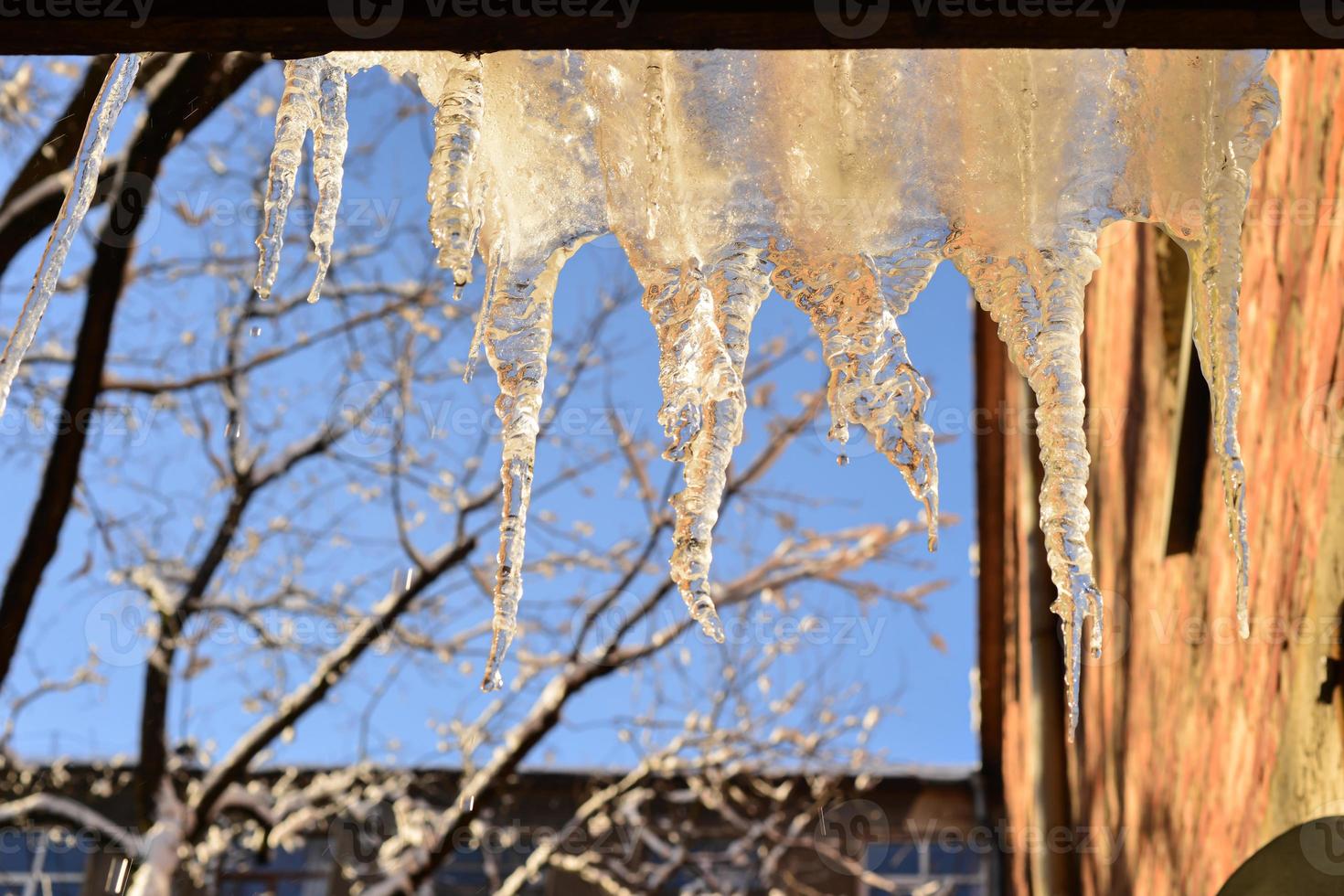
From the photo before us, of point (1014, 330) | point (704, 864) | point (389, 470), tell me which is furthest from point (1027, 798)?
point (1014, 330)

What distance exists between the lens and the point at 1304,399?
9.45 feet

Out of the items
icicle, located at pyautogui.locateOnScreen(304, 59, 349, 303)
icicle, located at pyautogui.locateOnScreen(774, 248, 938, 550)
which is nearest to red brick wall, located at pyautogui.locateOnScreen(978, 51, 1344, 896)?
icicle, located at pyautogui.locateOnScreen(774, 248, 938, 550)

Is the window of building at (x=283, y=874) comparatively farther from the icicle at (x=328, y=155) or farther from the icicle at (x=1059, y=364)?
the icicle at (x=1059, y=364)

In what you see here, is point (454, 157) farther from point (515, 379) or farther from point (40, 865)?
point (40, 865)

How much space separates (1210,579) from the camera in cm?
378

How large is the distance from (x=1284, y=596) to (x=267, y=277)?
2.41 meters

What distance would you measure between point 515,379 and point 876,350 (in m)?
0.56

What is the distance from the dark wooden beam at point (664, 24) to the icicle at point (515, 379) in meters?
0.58

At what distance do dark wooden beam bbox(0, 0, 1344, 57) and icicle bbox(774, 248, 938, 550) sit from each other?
1.96 feet

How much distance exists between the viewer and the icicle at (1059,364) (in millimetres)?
1829

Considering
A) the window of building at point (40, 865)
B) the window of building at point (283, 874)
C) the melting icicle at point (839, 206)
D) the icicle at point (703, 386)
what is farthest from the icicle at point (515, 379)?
the window of building at point (40, 865)

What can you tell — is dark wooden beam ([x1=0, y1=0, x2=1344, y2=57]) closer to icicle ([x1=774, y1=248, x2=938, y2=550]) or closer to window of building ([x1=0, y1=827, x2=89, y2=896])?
icicle ([x1=774, y1=248, x2=938, y2=550])

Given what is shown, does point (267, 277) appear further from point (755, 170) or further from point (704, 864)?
point (704, 864)

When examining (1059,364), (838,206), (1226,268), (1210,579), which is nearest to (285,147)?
(838,206)
